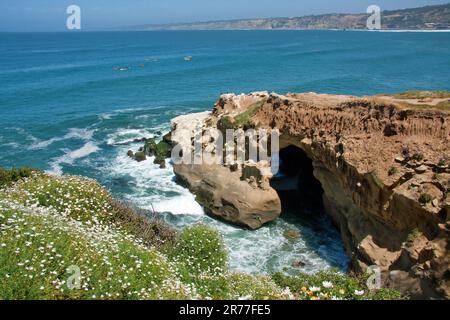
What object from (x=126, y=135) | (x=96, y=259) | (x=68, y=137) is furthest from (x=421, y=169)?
(x=68, y=137)

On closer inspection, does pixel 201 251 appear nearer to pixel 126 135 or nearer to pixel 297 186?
pixel 297 186

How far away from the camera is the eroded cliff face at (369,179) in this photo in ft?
58.4

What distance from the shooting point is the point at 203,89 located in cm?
7025

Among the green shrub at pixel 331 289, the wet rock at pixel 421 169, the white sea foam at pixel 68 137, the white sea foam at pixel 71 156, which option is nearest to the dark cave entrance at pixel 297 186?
the wet rock at pixel 421 169

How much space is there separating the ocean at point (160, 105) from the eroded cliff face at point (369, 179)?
5.88ft

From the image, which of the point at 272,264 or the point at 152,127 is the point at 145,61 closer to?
the point at 152,127

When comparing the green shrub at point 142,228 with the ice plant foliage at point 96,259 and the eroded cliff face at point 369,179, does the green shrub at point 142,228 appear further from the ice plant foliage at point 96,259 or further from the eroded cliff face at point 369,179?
the eroded cliff face at point 369,179

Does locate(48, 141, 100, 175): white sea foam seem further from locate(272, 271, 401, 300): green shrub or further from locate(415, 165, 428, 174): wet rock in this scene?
locate(415, 165, 428, 174): wet rock

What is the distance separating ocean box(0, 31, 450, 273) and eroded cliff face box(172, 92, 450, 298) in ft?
5.88

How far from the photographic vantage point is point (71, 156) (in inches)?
1594

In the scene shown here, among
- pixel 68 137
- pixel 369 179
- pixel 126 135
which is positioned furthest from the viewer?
pixel 126 135

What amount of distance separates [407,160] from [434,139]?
1.80 m

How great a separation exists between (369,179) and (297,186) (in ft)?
36.8

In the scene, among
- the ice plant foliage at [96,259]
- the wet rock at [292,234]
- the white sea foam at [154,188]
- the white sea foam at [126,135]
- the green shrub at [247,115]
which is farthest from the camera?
the white sea foam at [126,135]
